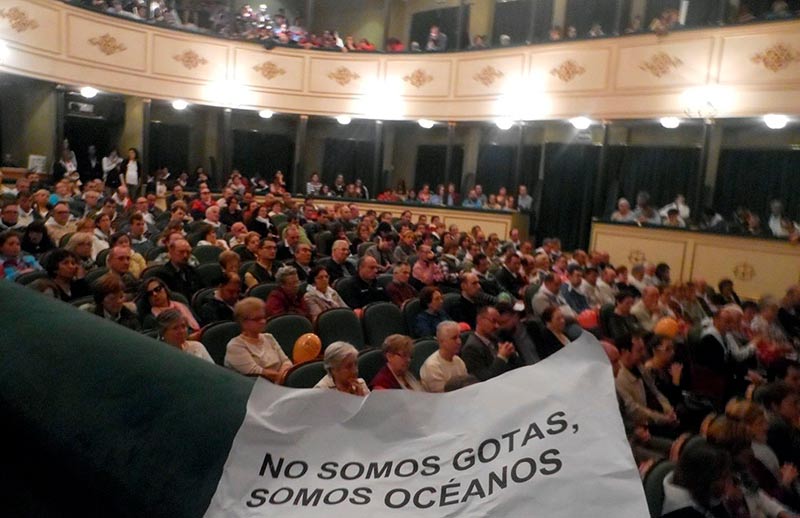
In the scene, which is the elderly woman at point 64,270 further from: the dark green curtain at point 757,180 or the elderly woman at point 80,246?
the dark green curtain at point 757,180

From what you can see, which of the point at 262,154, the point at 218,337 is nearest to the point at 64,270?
the point at 218,337

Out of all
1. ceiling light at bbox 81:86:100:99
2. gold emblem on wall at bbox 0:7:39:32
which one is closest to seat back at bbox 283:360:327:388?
gold emblem on wall at bbox 0:7:39:32

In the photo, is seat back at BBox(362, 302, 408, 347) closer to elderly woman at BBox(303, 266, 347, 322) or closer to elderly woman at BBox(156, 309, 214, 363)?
elderly woman at BBox(303, 266, 347, 322)

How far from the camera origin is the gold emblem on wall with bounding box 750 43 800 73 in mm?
10320

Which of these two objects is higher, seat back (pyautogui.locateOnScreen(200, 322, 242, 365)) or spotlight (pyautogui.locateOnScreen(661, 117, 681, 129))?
spotlight (pyautogui.locateOnScreen(661, 117, 681, 129))

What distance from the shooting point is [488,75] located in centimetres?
1430

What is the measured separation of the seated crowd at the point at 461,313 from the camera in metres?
3.40

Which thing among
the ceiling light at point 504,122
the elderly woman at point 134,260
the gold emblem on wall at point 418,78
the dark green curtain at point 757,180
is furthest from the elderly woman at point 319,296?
the gold emblem on wall at point 418,78

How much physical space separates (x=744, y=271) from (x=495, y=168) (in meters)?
6.79

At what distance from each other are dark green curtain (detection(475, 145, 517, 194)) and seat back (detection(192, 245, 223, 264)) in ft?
31.2

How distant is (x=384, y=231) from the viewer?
9.34 metres

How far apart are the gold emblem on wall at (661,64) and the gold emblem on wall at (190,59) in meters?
9.36

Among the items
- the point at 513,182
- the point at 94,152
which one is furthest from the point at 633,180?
the point at 94,152

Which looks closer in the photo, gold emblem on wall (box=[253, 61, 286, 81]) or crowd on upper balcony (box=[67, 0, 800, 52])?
crowd on upper balcony (box=[67, 0, 800, 52])
